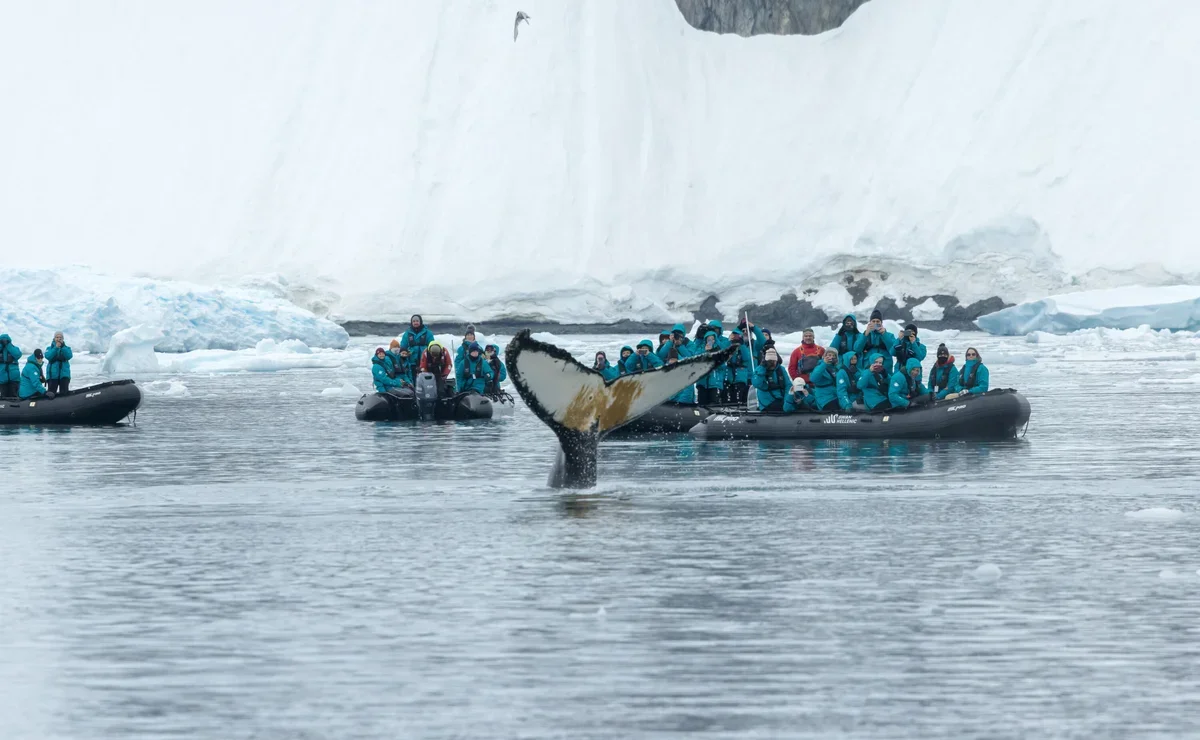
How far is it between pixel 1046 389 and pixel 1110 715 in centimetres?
2803

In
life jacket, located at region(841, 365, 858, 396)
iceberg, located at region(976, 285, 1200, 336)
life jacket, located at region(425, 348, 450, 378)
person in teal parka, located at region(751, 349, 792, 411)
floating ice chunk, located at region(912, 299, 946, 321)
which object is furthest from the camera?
floating ice chunk, located at region(912, 299, 946, 321)

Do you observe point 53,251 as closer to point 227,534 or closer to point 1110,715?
point 227,534

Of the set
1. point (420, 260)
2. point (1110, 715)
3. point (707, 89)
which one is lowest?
point (1110, 715)

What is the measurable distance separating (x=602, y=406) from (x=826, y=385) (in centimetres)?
887

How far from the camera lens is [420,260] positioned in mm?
80875

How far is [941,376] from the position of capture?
25719 millimetres

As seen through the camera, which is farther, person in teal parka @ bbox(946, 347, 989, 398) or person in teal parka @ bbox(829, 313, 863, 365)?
person in teal parka @ bbox(829, 313, 863, 365)

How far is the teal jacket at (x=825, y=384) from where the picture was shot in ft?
79.6

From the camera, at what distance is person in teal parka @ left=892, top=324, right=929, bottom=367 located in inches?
992

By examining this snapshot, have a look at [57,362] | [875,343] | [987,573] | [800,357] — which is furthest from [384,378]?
[987,573]

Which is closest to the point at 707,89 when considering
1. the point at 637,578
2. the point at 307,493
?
the point at 307,493

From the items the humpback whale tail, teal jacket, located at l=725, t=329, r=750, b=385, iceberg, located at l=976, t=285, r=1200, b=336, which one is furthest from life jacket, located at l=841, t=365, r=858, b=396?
iceberg, located at l=976, t=285, r=1200, b=336

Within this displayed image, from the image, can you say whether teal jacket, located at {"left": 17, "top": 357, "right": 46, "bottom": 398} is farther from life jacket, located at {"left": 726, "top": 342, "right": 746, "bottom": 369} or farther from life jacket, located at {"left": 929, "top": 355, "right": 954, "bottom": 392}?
life jacket, located at {"left": 929, "top": 355, "right": 954, "bottom": 392}

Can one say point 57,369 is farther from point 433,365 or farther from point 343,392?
point 343,392
